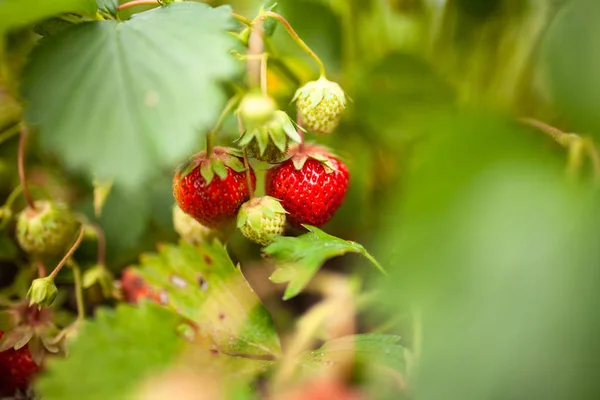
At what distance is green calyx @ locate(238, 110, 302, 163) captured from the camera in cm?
57

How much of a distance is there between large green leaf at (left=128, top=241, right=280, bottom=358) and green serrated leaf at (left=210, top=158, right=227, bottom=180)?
11 centimetres

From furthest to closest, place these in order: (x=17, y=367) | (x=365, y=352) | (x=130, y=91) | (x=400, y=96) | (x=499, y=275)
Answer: (x=400, y=96), (x=17, y=367), (x=365, y=352), (x=130, y=91), (x=499, y=275)

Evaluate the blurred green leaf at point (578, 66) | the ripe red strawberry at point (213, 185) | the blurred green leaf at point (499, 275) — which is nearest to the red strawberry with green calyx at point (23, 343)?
the ripe red strawberry at point (213, 185)

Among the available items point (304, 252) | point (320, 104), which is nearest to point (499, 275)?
point (304, 252)

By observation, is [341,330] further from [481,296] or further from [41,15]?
[41,15]

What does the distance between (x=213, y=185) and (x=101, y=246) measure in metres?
0.28

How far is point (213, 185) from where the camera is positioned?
621 mm

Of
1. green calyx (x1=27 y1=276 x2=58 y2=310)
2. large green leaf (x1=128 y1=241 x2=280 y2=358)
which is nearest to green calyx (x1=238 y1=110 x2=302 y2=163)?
large green leaf (x1=128 y1=241 x2=280 y2=358)

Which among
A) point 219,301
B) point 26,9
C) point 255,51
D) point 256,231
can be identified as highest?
point 26,9

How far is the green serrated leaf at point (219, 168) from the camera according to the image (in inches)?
24.2

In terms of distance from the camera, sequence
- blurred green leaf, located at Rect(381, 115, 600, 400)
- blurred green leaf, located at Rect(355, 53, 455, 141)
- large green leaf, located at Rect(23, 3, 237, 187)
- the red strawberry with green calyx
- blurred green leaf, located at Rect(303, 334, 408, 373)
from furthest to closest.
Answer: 1. blurred green leaf, located at Rect(355, 53, 455, 141)
2. the red strawberry with green calyx
3. blurred green leaf, located at Rect(303, 334, 408, 373)
4. large green leaf, located at Rect(23, 3, 237, 187)
5. blurred green leaf, located at Rect(381, 115, 600, 400)

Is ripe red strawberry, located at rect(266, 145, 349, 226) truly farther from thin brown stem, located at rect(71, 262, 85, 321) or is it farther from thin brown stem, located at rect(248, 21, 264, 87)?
thin brown stem, located at rect(71, 262, 85, 321)

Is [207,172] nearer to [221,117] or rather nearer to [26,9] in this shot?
[221,117]

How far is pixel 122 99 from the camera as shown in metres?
0.50
